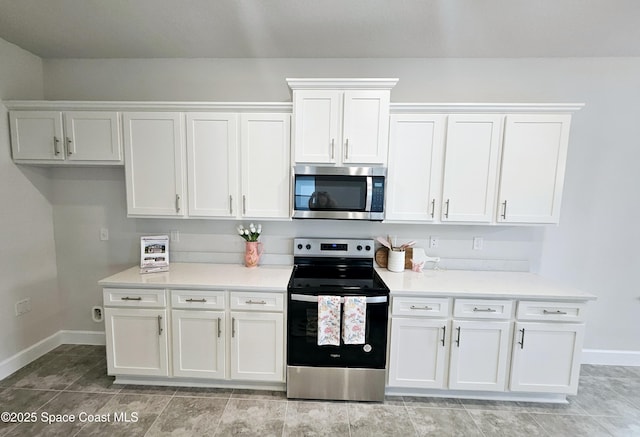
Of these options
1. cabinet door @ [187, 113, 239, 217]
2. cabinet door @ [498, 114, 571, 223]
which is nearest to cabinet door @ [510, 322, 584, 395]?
cabinet door @ [498, 114, 571, 223]

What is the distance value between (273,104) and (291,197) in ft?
2.54

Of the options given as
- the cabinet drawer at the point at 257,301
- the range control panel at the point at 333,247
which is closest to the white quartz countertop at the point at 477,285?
the range control panel at the point at 333,247

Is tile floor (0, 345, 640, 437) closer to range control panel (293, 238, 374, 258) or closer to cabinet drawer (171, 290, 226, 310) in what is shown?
cabinet drawer (171, 290, 226, 310)

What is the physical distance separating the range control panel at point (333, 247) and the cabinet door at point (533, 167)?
3.79 feet

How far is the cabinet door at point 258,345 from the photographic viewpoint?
2176 mm

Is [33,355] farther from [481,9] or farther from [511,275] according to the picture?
[481,9]

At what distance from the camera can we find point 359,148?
2275 mm

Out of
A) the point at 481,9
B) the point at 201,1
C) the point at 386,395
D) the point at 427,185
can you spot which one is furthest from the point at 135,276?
the point at 481,9

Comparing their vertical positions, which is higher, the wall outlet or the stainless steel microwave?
the stainless steel microwave

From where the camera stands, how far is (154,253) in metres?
2.58

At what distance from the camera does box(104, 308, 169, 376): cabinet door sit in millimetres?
2211

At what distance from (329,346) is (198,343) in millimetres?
1031

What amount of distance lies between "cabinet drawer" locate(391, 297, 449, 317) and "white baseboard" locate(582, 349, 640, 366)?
187 cm

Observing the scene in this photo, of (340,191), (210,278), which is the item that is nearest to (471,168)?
(340,191)
